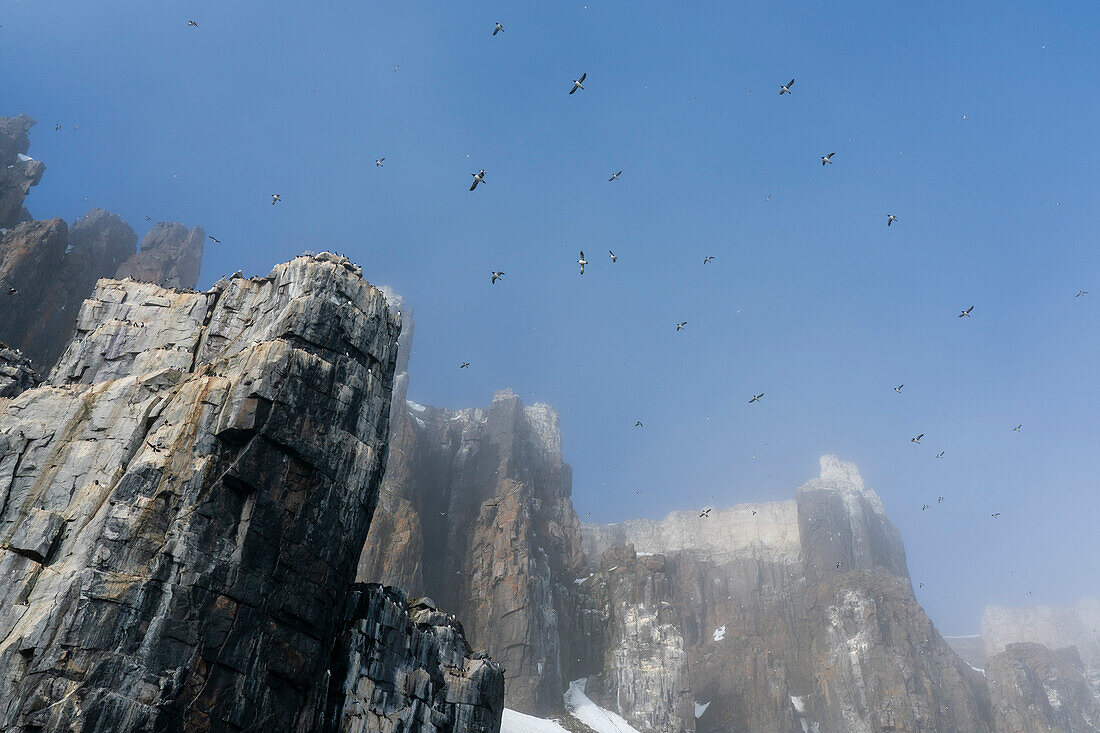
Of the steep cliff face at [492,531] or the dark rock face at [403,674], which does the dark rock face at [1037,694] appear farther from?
the dark rock face at [403,674]

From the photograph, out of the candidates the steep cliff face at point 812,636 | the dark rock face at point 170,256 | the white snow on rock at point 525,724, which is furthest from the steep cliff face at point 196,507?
the steep cliff face at point 812,636

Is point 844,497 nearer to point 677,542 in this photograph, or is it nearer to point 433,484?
point 677,542

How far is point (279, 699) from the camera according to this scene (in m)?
35.3

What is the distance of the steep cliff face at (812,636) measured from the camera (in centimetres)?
12219

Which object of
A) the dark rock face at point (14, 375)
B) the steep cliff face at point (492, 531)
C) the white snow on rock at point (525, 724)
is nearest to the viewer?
the dark rock face at point (14, 375)

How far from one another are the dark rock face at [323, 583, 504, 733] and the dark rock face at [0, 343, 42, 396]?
1163 inches

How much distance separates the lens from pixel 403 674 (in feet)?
157

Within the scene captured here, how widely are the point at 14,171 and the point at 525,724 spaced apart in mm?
108047

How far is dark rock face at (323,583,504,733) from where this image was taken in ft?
142

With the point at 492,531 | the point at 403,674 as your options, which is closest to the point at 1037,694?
the point at 492,531

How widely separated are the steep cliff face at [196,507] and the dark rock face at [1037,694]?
140626mm

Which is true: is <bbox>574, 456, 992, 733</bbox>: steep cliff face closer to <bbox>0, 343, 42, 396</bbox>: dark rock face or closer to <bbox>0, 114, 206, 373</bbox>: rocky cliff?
<bbox>0, 114, 206, 373</bbox>: rocky cliff

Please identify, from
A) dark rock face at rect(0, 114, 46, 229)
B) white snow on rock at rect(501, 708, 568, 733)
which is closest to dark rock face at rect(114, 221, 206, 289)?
dark rock face at rect(0, 114, 46, 229)

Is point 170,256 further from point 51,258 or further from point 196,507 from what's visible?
point 196,507
